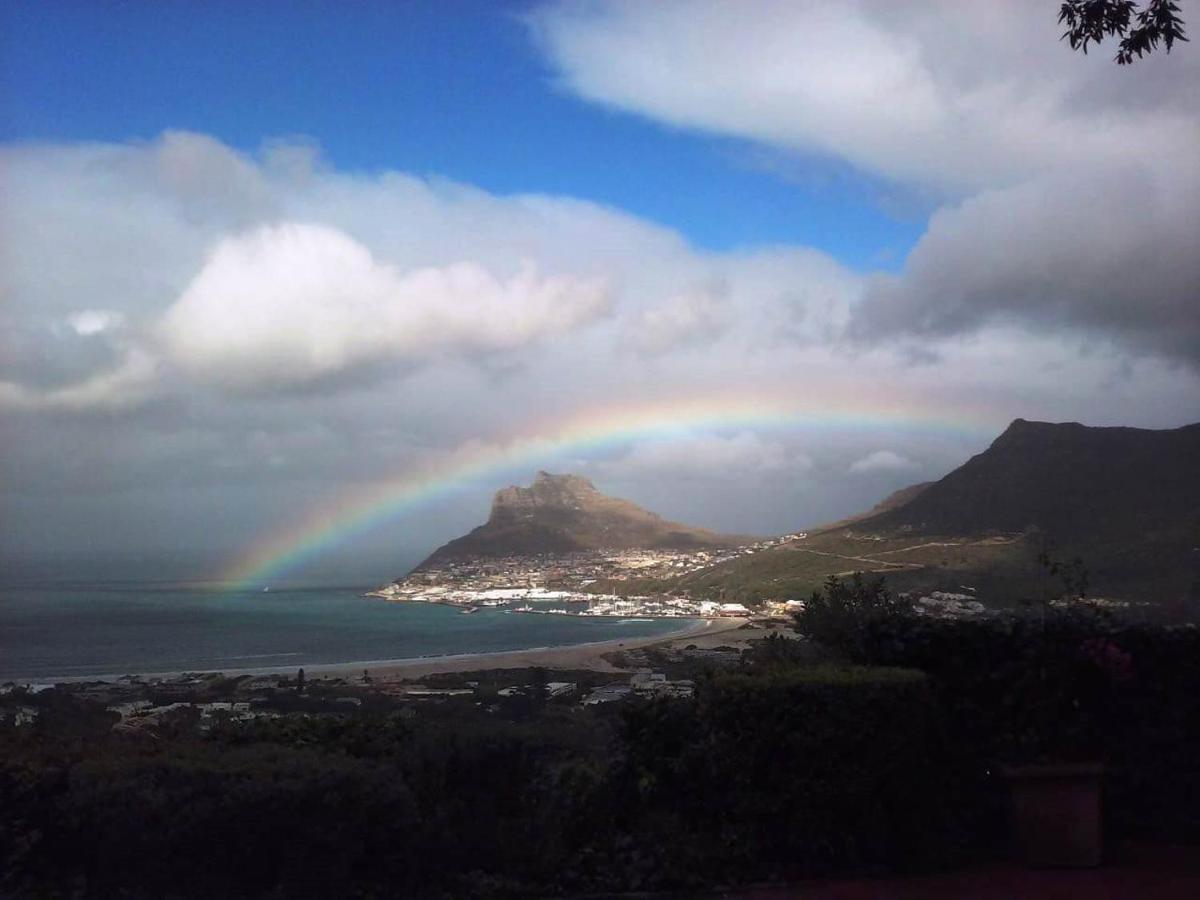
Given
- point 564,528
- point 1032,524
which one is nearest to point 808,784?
point 1032,524

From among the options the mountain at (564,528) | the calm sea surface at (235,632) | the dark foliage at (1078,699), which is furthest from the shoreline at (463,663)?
the mountain at (564,528)

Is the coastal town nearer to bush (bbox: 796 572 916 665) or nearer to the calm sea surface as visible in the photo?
the calm sea surface

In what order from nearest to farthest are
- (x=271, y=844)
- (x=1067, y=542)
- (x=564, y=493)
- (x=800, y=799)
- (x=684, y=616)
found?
(x=271, y=844) → (x=800, y=799) → (x=1067, y=542) → (x=684, y=616) → (x=564, y=493)

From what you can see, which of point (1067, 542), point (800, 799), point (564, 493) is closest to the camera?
point (800, 799)

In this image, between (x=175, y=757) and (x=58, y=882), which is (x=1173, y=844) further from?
(x=58, y=882)

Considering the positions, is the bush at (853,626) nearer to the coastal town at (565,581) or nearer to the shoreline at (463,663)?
the shoreline at (463,663)

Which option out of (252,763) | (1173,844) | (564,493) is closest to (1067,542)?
(1173,844)
